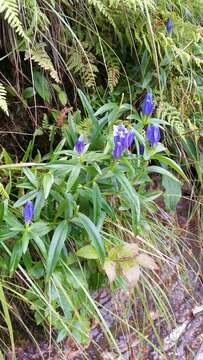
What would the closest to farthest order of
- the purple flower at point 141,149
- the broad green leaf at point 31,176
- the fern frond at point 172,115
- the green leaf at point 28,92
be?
the broad green leaf at point 31,176, the purple flower at point 141,149, the green leaf at point 28,92, the fern frond at point 172,115

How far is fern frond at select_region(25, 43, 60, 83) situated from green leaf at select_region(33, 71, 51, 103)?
4.0 inches

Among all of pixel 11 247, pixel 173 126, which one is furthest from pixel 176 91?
pixel 11 247

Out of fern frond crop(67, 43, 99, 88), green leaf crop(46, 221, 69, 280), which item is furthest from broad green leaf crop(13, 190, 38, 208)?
fern frond crop(67, 43, 99, 88)

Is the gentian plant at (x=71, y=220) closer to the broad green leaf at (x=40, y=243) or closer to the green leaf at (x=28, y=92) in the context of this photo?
the broad green leaf at (x=40, y=243)

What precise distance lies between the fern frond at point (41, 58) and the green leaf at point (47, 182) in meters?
0.30

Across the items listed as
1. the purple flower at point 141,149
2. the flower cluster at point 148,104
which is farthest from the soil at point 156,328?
the flower cluster at point 148,104

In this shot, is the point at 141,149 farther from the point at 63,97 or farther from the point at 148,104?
the point at 63,97

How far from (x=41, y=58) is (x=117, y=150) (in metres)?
0.38

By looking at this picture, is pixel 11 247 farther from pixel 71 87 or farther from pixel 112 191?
pixel 71 87

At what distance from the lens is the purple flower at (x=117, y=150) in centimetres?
112

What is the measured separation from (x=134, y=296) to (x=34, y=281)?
32cm

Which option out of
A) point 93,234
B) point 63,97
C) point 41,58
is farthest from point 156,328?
point 41,58

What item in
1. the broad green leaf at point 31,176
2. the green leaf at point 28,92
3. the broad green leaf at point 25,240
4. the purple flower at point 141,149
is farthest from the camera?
the green leaf at point 28,92

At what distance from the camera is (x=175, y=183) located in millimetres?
1700
